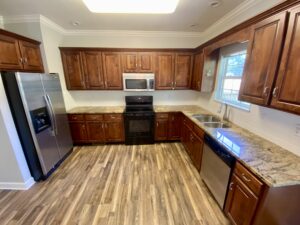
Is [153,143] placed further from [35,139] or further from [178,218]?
[35,139]

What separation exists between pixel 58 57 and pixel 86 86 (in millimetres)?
854

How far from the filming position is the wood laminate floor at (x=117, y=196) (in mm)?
1815

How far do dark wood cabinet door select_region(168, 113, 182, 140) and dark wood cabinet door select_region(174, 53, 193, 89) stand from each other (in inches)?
30.4

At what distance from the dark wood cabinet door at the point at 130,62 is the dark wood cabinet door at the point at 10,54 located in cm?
191

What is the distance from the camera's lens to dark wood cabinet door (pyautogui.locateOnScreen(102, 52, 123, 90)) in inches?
135

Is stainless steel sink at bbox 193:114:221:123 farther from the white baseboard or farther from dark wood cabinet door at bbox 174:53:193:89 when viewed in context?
the white baseboard

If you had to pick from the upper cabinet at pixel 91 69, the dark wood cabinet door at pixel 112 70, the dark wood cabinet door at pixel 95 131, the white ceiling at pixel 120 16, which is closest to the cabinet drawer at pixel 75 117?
the dark wood cabinet door at pixel 95 131

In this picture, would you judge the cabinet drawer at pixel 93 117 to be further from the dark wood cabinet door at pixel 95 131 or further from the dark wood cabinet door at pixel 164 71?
the dark wood cabinet door at pixel 164 71

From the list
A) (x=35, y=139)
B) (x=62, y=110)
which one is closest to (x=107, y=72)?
(x=62, y=110)

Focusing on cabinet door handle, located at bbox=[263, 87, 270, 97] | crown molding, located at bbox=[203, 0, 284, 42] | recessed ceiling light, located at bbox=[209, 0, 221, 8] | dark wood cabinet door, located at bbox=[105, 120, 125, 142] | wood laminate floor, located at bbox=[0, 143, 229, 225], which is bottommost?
wood laminate floor, located at bbox=[0, 143, 229, 225]

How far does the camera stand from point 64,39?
3.49 metres

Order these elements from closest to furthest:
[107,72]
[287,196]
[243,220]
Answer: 1. [287,196]
2. [243,220]
3. [107,72]

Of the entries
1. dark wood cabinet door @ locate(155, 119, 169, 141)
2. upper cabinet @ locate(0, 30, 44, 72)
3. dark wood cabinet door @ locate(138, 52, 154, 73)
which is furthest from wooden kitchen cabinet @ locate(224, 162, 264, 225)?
upper cabinet @ locate(0, 30, 44, 72)

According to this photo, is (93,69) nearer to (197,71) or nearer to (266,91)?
(197,71)
